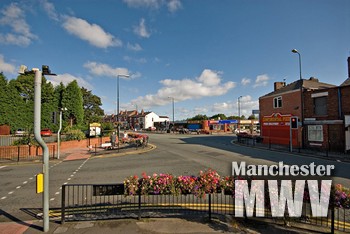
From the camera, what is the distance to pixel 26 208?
6578 millimetres

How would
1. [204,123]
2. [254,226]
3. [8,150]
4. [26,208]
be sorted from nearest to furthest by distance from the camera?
[254,226], [26,208], [8,150], [204,123]

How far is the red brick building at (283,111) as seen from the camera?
23111mm

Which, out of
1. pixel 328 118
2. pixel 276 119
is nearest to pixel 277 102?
pixel 276 119

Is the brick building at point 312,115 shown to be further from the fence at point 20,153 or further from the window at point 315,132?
the fence at point 20,153

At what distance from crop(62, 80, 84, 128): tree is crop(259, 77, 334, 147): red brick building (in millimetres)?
33310

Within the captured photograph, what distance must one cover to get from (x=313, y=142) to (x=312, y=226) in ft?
Answer: 65.4

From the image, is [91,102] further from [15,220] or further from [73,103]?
[15,220]

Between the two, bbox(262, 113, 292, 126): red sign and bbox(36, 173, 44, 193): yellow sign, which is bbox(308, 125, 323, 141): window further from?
A: bbox(36, 173, 44, 193): yellow sign

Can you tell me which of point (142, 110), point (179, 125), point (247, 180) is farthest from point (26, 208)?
point (142, 110)

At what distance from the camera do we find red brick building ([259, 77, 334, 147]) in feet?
75.8

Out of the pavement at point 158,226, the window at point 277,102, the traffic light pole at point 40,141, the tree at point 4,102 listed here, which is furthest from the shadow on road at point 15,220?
the tree at point 4,102

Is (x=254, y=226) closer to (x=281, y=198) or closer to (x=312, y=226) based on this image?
(x=281, y=198)

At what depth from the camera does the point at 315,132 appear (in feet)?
69.3

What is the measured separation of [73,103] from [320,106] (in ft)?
130
